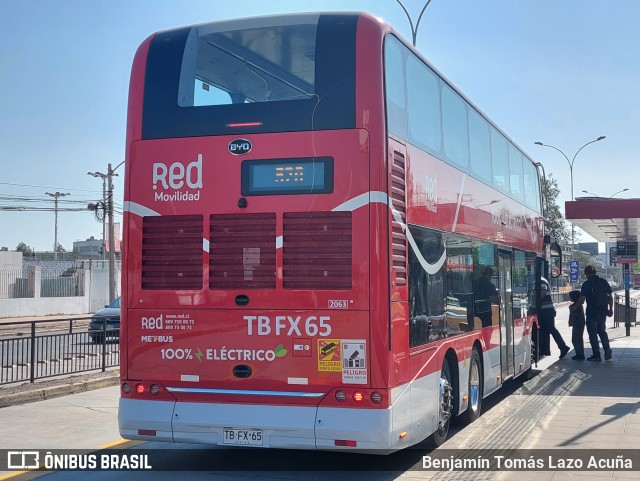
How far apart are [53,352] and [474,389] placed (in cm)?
764

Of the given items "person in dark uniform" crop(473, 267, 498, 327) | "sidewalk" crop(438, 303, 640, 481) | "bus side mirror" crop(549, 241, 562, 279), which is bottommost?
"sidewalk" crop(438, 303, 640, 481)

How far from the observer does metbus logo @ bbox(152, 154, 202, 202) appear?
7863 millimetres

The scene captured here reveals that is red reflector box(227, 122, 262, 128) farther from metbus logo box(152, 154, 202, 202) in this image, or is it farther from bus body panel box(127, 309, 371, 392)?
bus body panel box(127, 309, 371, 392)

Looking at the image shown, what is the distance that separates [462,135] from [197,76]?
392cm

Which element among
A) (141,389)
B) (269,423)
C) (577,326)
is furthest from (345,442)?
(577,326)

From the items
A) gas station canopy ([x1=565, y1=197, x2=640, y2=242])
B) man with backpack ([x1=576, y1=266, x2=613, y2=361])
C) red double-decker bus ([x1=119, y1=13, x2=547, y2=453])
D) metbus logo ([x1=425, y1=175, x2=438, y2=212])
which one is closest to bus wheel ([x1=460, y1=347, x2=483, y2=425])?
red double-decker bus ([x1=119, y1=13, x2=547, y2=453])

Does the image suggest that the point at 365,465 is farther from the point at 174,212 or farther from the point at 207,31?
the point at 207,31

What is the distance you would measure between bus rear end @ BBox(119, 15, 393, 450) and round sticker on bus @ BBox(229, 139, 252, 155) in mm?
13

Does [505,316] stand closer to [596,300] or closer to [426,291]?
[426,291]

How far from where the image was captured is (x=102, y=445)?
9.45m

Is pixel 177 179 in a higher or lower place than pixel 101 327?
higher

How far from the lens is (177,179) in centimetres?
794

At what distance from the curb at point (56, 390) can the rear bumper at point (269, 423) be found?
16.8 feet

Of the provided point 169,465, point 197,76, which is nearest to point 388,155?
point 197,76
